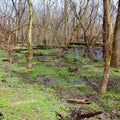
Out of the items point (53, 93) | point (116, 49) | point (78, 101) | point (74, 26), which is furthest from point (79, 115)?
point (74, 26)

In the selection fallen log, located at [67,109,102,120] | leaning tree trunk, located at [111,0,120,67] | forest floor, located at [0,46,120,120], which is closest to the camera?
fallen log, located at [67,109,102,120]

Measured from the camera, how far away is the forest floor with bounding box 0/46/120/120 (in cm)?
596

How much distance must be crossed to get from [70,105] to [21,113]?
1.51 meters

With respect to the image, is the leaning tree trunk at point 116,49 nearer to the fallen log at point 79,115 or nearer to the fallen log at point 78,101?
the fallen log at point 78,101

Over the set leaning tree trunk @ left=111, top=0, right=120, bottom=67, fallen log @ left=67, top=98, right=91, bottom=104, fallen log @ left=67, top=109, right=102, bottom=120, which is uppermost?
leaning tree trunk @ left=111, top=0, right=120, bottom=67

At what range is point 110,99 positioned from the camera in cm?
755

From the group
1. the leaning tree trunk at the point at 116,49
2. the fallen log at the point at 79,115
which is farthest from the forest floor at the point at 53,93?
the leaning tree trunk at the point at 116,49

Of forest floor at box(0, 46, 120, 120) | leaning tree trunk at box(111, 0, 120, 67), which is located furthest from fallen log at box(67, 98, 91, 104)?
leaning tree trunk at box(111, 0, 120, 67)

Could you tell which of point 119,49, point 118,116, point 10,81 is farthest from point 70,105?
point 119,49

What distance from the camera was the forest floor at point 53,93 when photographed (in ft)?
19.6

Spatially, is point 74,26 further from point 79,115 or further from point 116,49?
point 79,115

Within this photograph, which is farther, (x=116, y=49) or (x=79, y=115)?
(x=116, y=49)

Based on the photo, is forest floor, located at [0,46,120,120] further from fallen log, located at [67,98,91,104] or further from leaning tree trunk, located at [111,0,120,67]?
leaning tree trunk, located at [111,0,120,67]

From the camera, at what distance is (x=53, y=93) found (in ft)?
25.7
